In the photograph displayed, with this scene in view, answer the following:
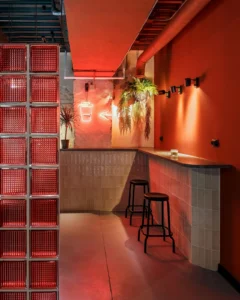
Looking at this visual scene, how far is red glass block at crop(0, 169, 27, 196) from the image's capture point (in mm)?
2428

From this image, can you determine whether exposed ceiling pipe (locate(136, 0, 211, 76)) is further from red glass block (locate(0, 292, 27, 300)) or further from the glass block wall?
red glass block (locate(0, 292, 27, 300))

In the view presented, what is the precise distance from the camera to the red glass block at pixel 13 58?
7.91 feet

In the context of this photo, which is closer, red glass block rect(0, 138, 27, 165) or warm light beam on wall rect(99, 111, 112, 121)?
red glass block rect(0, 138, 27, 165)

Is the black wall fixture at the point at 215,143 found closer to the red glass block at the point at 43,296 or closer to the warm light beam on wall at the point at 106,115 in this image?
the red glass block at the point at 43,296

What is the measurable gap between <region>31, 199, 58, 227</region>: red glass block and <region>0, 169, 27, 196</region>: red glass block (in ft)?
0.41

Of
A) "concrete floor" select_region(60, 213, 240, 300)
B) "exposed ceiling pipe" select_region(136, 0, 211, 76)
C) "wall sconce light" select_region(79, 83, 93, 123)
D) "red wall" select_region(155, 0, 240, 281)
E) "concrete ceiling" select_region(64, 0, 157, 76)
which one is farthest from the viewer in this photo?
"wall sconce light" select_region(79, 83, 93, 123)

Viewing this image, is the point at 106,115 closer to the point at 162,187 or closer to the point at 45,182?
the point at 162,187

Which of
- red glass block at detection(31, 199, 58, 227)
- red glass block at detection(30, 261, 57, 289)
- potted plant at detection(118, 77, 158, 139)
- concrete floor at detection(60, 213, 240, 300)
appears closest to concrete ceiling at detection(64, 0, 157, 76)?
potted plant at detection(118, 77, 158, 139)

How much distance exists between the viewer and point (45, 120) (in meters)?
2.44

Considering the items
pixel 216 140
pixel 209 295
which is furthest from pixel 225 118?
pixel 209 295

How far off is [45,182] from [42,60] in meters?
0.86

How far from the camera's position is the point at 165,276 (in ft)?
12.2

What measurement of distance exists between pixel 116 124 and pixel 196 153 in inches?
115

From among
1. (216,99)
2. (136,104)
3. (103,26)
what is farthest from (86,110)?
(216,99)
